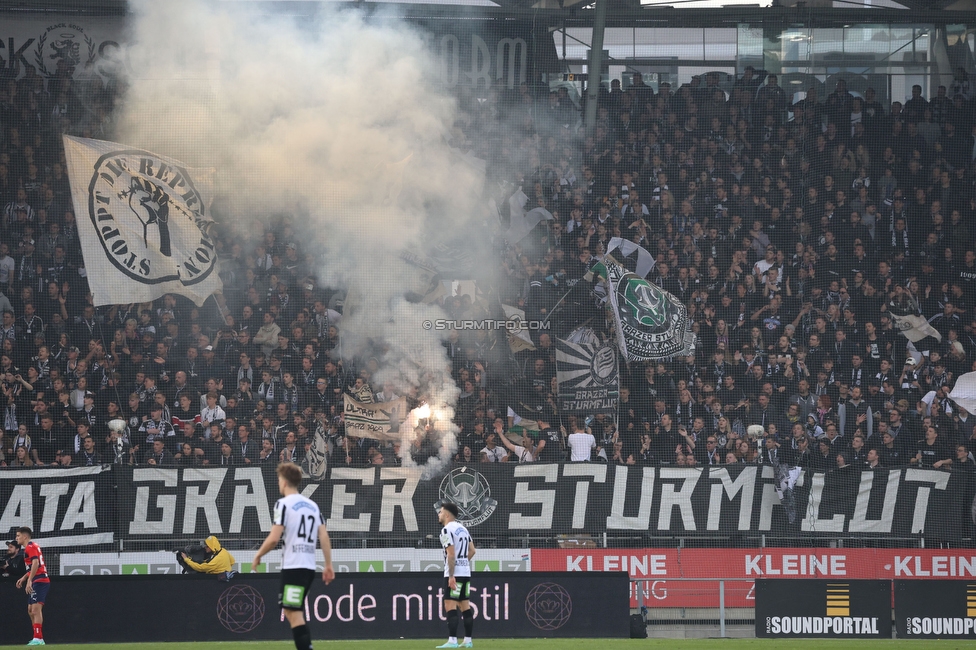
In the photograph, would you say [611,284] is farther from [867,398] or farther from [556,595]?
[556,595]

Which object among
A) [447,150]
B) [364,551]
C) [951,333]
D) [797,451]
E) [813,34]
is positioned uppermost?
[813,34]

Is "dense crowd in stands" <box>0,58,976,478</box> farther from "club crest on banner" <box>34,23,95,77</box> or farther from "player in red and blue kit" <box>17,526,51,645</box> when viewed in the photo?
"player in red and blue kit" <box>17,526,51,645</box>

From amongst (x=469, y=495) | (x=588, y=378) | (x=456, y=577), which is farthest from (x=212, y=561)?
(x=588, y=378)

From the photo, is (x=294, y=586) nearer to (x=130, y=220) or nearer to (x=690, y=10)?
(x=130, y=220)

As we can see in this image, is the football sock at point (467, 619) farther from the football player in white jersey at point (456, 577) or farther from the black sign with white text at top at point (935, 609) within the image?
the black sign with white text at top at point (935, 609)

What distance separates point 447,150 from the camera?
746 inches

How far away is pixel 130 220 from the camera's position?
17.0 meters

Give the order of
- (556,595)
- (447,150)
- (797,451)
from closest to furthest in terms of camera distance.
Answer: (556,595) → (797,451) → (447,150)

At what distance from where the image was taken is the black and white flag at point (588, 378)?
1645cm

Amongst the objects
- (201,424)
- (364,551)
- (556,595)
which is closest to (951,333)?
(556,595)

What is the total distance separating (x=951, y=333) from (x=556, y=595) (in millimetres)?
8299

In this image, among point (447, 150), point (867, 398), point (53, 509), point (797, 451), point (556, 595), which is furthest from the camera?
point (447, 150)

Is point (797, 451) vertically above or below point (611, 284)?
below

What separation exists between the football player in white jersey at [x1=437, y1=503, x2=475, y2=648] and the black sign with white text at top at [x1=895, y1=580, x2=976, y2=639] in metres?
5.22
